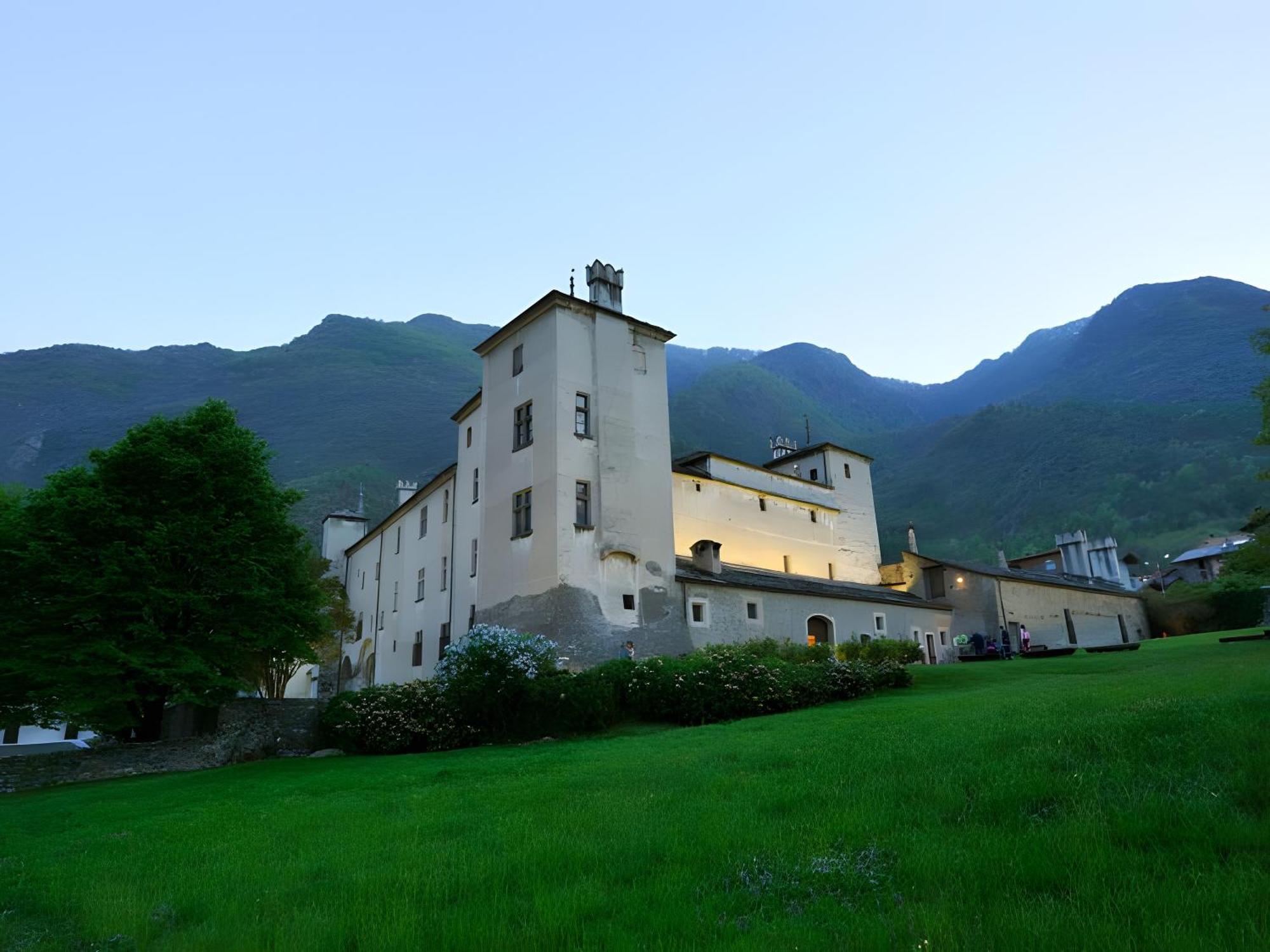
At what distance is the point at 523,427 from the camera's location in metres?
35.9

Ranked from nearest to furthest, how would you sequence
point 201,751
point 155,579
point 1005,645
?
point 201,751 < point 155,579 < point 1005,645

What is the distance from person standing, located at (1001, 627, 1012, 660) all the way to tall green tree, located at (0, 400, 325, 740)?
104ft

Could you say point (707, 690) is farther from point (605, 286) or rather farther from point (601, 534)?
point (605, 286)

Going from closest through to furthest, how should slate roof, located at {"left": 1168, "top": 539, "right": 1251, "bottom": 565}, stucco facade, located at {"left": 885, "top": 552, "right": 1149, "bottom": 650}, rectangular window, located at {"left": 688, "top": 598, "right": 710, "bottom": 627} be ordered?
rectangular window, located at {"left": 688, "top": 598, "right": 710, "bottom": 627} → stucco facade, located at {"left": 885, "top": 552, "right": 1149, "bottom": 650} → slate roof, located at {"left": 1168, "top": 539, "right": 1251, "bottom": 565}

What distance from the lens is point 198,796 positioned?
1539 centimetres

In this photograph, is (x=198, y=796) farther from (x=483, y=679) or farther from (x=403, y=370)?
(x=403, y=370)

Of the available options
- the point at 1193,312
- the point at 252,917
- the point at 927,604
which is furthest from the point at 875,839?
the point at 1193,312

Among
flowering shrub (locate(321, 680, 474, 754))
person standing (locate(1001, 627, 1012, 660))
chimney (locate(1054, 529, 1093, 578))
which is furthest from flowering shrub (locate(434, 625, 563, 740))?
chimney (locate(1054, 529, 1093, 578))

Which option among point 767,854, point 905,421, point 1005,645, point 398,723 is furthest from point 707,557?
point 905,421

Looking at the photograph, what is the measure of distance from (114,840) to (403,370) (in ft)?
590

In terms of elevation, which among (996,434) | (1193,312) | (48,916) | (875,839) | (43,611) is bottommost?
(48,916)

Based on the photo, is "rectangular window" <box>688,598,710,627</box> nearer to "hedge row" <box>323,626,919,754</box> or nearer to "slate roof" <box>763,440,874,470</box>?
"hedge row" <box>323,626,919,754</box>

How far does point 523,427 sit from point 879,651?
62.5 ft

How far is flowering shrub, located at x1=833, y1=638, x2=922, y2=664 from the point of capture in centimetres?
3578
